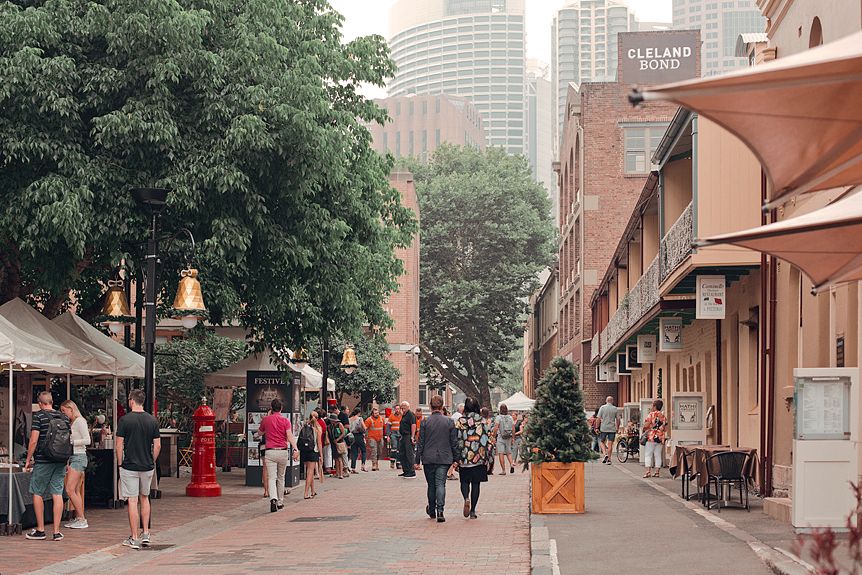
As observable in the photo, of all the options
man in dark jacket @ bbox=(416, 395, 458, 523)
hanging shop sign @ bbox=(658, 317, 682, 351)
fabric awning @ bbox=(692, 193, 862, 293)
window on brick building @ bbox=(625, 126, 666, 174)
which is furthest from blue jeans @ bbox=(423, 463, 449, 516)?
window on brick building @ bbox=(625, 126, 666, 174)

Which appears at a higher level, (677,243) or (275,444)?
(677,243)

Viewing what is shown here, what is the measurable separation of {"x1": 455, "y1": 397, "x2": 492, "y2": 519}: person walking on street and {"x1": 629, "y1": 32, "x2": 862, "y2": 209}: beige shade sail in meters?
9.17

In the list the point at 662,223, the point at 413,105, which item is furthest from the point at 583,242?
the point at 413,105

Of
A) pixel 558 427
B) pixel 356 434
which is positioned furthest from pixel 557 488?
pixel 356 434

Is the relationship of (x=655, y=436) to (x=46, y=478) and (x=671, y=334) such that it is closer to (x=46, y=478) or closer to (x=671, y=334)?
(x=671, y=334)

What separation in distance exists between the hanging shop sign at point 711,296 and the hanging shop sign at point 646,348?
39.2 ft

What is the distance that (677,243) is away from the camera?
18750 mm

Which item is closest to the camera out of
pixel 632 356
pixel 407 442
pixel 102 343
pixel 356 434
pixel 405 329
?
pixel 102 343

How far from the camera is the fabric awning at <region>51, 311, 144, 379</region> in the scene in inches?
626

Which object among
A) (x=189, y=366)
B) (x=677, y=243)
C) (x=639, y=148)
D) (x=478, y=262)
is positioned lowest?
(x=189, y=366)

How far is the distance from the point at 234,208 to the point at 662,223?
9.28m

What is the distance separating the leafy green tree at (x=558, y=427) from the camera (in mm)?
14078

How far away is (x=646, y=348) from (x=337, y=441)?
9.94 meters

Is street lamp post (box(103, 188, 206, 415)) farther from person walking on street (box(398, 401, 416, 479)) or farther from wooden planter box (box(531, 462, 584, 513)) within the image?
person walking on street (box(398, 401, 416, 479))
